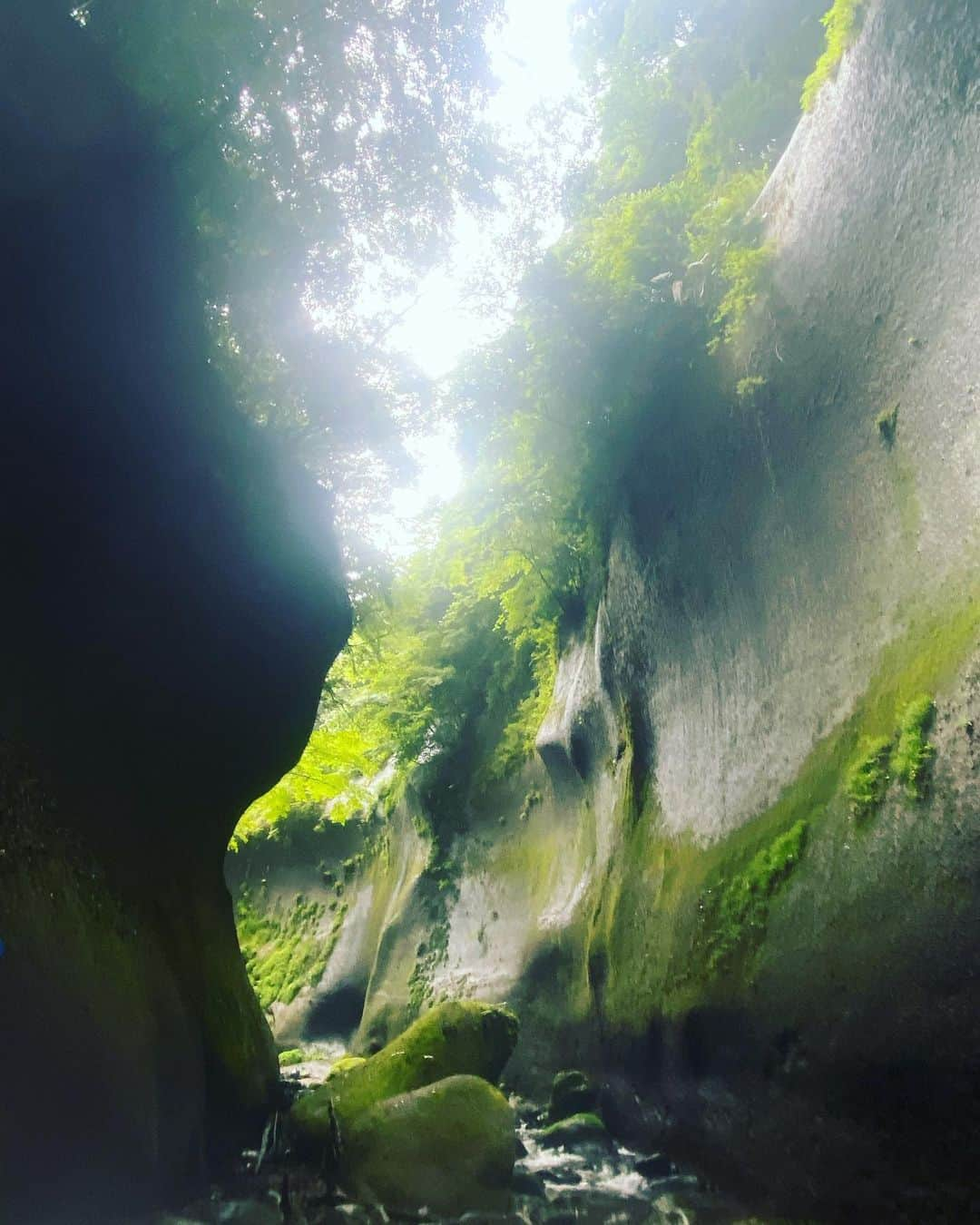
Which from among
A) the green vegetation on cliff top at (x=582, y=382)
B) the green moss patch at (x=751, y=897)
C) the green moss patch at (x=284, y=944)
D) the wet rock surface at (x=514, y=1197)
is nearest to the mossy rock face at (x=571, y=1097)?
the wet rock surface at (x=514, y=1197)

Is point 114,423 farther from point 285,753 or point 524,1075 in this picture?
point 524,1075

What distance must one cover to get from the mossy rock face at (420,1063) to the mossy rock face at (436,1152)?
49 centimetres

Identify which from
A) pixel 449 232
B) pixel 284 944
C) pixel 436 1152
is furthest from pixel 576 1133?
pixel 284 944

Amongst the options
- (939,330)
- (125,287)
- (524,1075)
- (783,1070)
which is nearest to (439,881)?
(524,1075)

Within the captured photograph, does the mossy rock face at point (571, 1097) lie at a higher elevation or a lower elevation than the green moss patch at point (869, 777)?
lower

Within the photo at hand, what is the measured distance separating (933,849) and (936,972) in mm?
713

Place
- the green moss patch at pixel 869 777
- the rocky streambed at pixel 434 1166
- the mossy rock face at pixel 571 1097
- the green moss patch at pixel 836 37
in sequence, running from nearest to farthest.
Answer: the green moss patch at pixel 869 777 < the rocky streambed at pixel 434 1166 < the green moss patch at pixel 836 37 < the mossy rock face at pixel 571 1097

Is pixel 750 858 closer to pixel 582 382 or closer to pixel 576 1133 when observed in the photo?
pixel 576 1133

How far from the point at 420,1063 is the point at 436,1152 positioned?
1779 millimetres

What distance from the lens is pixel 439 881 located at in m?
16.9

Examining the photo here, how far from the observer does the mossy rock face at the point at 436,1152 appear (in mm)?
6656

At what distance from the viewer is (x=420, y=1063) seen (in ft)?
28.2

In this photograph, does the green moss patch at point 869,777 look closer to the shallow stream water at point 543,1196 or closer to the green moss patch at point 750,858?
the green moss patch at point 750,858

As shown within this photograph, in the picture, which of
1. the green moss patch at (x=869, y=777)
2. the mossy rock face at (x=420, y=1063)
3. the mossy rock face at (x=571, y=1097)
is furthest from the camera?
the mossy rock face at (x=571, y=1097)
